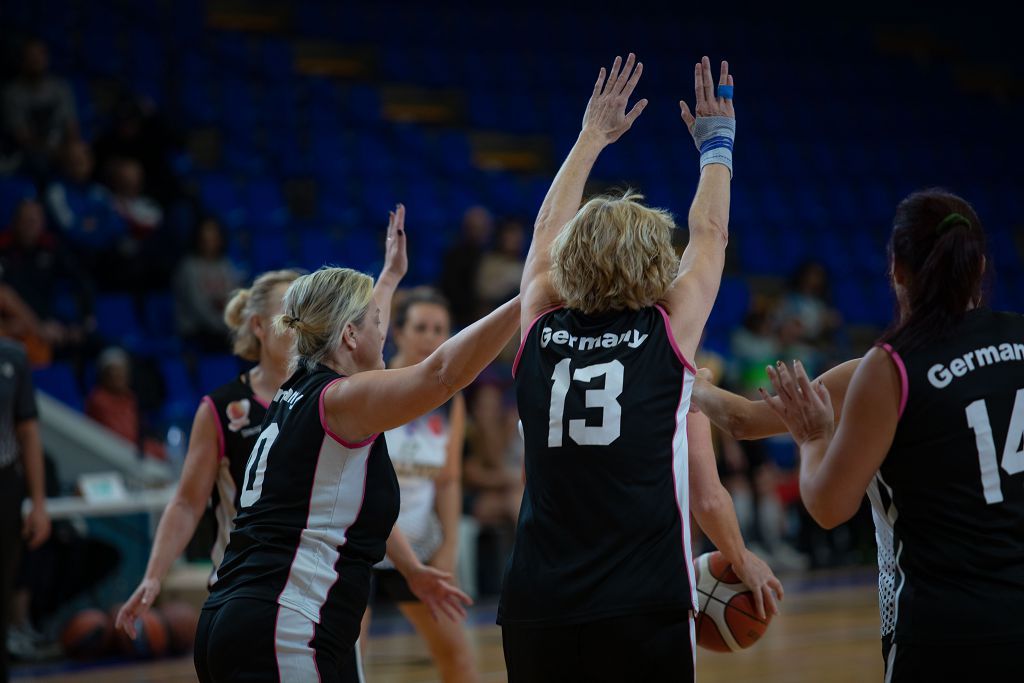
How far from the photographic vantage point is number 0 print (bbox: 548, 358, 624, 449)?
2775mm

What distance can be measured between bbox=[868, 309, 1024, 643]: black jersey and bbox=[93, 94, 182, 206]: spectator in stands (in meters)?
8.77

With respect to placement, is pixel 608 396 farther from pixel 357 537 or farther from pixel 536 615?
pixel 357 537

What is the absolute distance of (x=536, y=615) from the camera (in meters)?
2.76

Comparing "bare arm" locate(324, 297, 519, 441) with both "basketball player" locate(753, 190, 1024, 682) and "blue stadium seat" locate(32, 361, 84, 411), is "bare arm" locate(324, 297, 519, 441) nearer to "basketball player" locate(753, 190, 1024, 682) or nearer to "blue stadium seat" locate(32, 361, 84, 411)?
"basketball player" locate(753, 190, 1024, 682)

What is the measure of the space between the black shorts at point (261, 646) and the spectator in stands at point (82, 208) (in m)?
7.41

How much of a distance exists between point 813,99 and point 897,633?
15045mm

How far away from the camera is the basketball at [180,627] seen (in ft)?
23.7

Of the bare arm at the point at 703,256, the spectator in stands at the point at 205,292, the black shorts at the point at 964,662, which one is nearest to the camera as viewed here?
the black shorts at the point at 964,662

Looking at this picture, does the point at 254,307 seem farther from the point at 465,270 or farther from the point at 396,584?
the point at 465,270

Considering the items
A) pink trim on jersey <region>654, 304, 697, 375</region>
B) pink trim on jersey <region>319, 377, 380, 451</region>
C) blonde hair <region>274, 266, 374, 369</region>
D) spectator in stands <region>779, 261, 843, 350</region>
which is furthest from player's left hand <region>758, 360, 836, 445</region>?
spectator in stands <region>779, 261, 843, 350</region>

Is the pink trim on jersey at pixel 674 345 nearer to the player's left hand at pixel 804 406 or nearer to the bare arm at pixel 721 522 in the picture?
the player's left hand at pixel 804 406

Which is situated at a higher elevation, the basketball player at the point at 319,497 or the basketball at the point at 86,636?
the basketball player at the point at 319,497

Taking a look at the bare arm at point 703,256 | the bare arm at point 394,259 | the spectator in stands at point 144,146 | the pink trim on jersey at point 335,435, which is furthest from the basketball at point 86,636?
the bare arm at point 703,256

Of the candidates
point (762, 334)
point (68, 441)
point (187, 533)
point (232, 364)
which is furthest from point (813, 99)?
point (187, 533)
